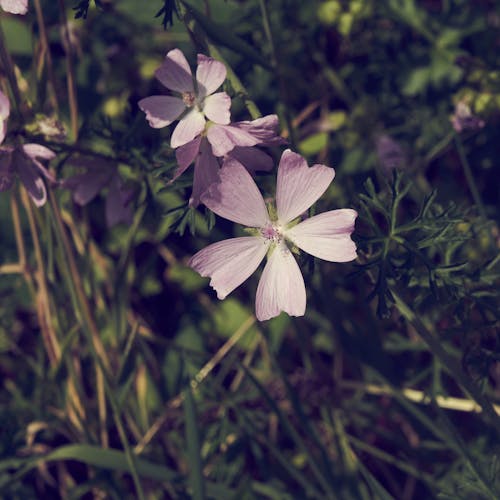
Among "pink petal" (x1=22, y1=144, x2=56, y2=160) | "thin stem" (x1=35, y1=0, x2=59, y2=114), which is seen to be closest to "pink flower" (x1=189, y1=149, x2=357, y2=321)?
"pink petal" (x1=22, y1=144, x2=56, y2=160)

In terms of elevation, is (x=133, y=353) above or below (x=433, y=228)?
below

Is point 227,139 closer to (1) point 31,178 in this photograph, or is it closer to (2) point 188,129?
(2) point 188,129

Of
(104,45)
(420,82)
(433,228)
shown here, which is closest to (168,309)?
(104,45)

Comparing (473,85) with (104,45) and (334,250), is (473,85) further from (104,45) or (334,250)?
(104,45)

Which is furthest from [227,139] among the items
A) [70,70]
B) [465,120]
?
[465,120]

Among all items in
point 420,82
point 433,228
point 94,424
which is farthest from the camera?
point 420,82

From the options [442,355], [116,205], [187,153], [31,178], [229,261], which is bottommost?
[442,355]

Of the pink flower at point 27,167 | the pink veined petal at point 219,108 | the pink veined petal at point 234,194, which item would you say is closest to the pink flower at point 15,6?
the pink flower at point 27,167
